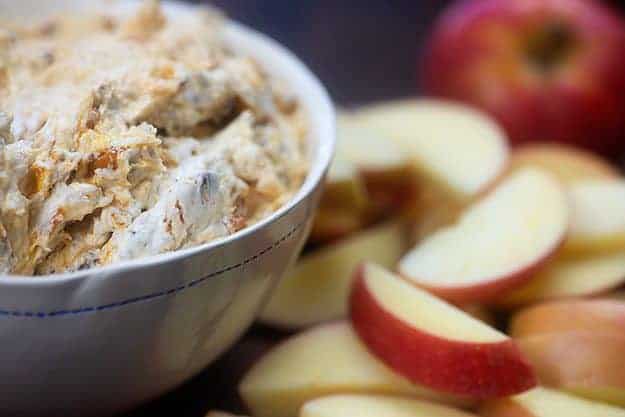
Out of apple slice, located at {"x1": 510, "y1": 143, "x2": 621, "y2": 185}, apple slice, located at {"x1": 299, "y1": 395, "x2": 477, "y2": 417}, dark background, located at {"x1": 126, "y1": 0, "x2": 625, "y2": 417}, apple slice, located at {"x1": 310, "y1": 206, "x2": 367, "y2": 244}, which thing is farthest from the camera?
dark background, located at {"x1": 126, "y1": 0, "x2": 625, "y2": 417}

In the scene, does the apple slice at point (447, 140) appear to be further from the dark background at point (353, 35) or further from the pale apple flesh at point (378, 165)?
the dark background at point (353, 35)

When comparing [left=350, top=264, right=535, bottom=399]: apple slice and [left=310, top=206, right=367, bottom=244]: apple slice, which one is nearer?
[left=350, top=264, right=535, bottom=399]: apple slice

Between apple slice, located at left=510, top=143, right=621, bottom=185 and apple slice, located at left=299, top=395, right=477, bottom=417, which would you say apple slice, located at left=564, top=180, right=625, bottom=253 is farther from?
apple slice, located at left=299, top=395, right=477, bottom=417

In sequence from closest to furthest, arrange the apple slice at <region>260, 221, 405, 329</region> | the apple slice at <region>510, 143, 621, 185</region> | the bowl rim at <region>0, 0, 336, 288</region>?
the bowl rim at <region>0, 0, 336, 288</region> < the apple slice at <region>260, 221, 405, 329</region> < the apple slice at <region>510, 143, 621, 185</region>

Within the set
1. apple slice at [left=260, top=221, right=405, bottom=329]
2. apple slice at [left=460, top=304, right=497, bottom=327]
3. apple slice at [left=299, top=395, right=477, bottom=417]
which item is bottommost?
apple slice at [left=260, top=221, right=405, bottom=329]

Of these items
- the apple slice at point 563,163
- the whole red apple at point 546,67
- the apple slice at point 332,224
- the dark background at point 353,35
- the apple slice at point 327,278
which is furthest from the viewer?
the dark background at point 353,35

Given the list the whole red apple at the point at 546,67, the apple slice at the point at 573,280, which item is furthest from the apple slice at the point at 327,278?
the whole red apple at the point at 546,67

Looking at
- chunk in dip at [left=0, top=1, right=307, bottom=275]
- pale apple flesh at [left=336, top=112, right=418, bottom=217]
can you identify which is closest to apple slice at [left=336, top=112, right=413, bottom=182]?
pale apple flesh at [left=336, top=112, right=418, bottom=217]

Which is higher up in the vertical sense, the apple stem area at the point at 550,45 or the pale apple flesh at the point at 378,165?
the apple stem area at the point at 550,45
